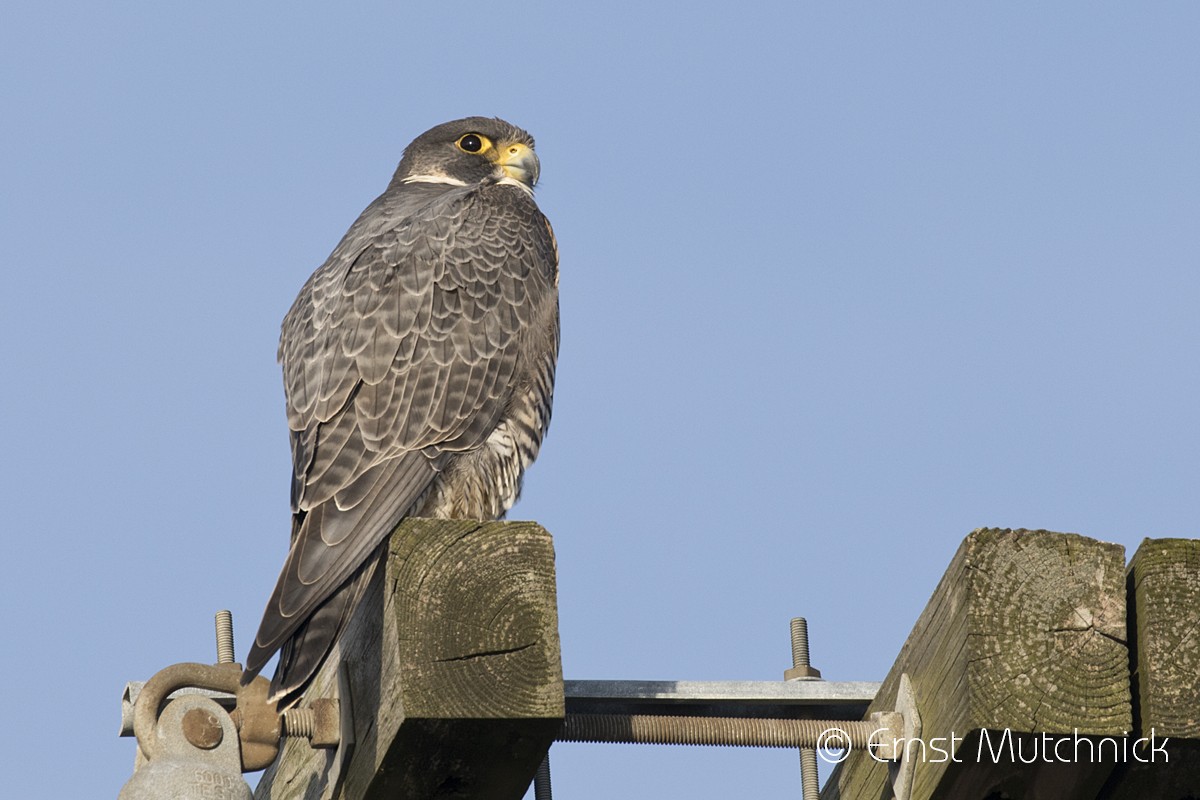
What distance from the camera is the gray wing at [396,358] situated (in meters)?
4.23

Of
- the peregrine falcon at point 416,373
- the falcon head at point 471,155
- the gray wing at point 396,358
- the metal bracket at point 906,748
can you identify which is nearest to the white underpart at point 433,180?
the falcon head at point 471,155

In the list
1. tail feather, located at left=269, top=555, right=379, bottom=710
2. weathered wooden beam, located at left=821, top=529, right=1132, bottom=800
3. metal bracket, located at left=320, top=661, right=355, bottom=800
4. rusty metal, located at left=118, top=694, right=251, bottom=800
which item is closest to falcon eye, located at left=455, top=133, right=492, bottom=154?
tail feather, located at left=269, top=555, right=379, bottom=710

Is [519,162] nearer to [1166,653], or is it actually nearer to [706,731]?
[706,731]

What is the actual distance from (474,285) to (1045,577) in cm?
302

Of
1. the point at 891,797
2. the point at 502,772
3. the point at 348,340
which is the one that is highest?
the point at 348,340

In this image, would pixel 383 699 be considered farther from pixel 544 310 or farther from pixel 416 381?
pixel 544 310

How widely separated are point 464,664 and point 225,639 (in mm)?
1457

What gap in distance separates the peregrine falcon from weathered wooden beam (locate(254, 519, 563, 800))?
A: 100cm

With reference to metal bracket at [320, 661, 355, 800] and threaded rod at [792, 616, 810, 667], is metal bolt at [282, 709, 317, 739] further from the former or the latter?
threaded rod at [792, 616, 810, 667]

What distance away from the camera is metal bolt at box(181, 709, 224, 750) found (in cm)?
294

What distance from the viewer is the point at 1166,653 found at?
2.66 m

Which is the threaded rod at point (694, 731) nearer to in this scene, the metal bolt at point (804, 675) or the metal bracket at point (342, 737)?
the metal bolt at point (804, 675)

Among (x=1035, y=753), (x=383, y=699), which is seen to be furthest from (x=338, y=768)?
(x=1035, y=753)

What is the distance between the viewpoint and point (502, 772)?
273cm
